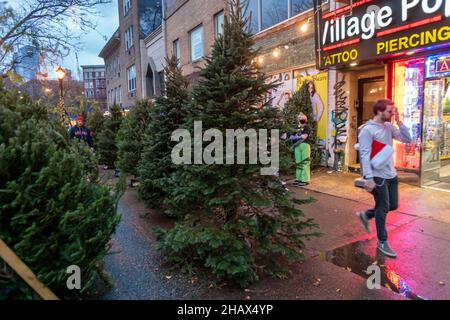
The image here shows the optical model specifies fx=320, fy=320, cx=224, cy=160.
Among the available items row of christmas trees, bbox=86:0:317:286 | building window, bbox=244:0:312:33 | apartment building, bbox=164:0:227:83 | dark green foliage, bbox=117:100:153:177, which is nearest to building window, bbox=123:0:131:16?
apartment building, bbox=164:0:227:83

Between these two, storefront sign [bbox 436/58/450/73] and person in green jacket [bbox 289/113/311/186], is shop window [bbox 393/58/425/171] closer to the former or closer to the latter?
storefront sign [bbox 436/58/450/73]

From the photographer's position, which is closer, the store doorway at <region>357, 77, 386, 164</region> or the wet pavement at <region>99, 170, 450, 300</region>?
the wet pavement at <region>99, 170, 450, 300</region>

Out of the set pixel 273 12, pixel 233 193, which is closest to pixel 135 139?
pixel 233 193

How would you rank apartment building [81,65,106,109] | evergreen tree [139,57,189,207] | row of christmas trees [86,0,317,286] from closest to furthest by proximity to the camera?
row of christmas trees [86,0,317,286], evergreen tree [139,57,189,207], apartment building [81,65,106,109]

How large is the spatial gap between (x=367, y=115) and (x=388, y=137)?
5.06m

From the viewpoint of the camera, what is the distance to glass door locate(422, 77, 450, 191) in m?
6.78

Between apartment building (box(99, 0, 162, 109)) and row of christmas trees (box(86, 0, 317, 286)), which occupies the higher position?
apartment building (box(99, 0, 162, 109))

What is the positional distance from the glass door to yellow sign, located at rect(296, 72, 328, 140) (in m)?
2.76

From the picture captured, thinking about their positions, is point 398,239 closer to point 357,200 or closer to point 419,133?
point 357,200

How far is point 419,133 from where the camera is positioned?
707 centimetres

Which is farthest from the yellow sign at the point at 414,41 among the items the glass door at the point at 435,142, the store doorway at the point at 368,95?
the store doorway at the point at 368,95

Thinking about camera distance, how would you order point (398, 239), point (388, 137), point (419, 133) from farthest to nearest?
point (419, 133) → point (398, 239) → point (388, 137)

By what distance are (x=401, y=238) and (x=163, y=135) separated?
392cm
